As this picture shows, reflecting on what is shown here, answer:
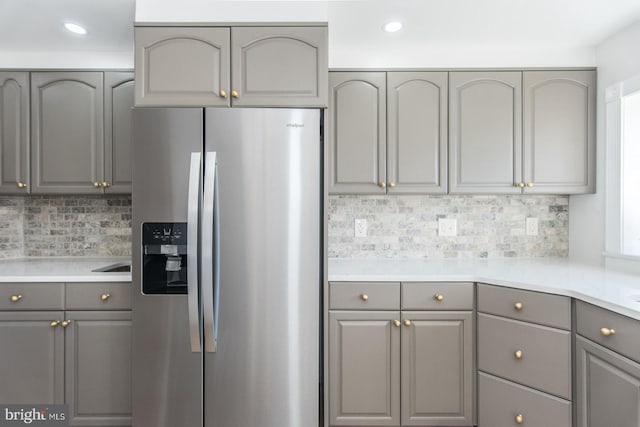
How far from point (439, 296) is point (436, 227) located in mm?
745

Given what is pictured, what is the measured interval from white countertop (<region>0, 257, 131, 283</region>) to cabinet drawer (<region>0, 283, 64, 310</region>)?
3cm

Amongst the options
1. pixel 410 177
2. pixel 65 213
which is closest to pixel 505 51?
pixel 410 177

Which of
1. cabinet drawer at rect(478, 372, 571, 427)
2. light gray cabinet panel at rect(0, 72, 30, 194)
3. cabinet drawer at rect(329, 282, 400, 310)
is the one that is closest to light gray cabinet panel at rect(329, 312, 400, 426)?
cabinet drawer at rect(329, 282, 400, 310)

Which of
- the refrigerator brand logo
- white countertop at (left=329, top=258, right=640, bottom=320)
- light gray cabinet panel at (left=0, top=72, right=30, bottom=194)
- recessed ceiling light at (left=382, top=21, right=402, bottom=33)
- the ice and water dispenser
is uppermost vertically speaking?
recessed ceiling light at (left=382, top=21, right=402, bottom=33)

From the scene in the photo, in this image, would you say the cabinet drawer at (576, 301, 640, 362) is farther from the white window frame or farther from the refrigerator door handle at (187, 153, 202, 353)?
the refrigerator door handle at (187, 153, 202, 353)

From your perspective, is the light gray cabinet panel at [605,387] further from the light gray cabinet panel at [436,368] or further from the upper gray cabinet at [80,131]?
the upper gray cabinet at [80,131]

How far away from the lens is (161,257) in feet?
5.20

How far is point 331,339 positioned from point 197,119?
4.39 ft

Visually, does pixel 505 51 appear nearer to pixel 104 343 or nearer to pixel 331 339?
pixel 331 339

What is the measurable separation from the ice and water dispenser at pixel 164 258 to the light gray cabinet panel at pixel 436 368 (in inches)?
47.0

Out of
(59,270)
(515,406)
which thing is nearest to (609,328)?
(515,406)

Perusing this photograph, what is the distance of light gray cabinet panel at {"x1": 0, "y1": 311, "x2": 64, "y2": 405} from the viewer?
1.75 meters

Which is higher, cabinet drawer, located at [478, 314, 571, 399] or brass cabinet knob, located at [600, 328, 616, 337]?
brass cabinet knob, located at [600, 328, 616, 337]

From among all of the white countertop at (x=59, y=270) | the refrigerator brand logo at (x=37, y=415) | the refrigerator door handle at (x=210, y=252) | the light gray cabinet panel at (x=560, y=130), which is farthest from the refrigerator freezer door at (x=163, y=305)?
the light gray cabinet panel at (x=560, y=130)
